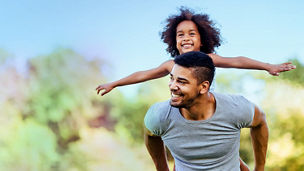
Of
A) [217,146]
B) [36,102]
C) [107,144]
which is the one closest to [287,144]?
[107,144]

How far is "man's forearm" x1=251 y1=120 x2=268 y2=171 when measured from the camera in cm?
212

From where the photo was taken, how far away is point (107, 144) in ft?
22.2

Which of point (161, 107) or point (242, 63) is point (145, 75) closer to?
point (242, 63)

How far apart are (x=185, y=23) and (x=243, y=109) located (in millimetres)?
966

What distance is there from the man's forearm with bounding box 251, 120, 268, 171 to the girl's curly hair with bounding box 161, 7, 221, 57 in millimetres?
848

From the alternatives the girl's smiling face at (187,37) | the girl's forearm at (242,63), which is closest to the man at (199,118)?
the girl's forearm at (242,63)

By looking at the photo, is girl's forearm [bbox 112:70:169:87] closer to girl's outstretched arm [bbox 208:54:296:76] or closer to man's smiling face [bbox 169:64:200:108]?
girl's outstretched arm [bbox 208:54:296:76]

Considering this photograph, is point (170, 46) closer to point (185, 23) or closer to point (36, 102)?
point (185, 23)

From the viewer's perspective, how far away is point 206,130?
1924 millimetres

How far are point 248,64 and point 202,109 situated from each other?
0.69 metres

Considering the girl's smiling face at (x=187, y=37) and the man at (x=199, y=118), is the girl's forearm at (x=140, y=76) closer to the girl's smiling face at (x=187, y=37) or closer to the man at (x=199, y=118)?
the girl's smiling face at (x=187, y=37)

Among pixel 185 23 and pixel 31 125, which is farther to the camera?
pixel 31 125

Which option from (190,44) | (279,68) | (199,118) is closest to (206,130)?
(199,118)

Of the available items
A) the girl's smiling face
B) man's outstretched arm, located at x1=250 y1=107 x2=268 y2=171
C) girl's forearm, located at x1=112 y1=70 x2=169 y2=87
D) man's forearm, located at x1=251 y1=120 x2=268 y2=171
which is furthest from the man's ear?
girl's forearm, located at x1=112 y1=70 x2=169 y2=87
